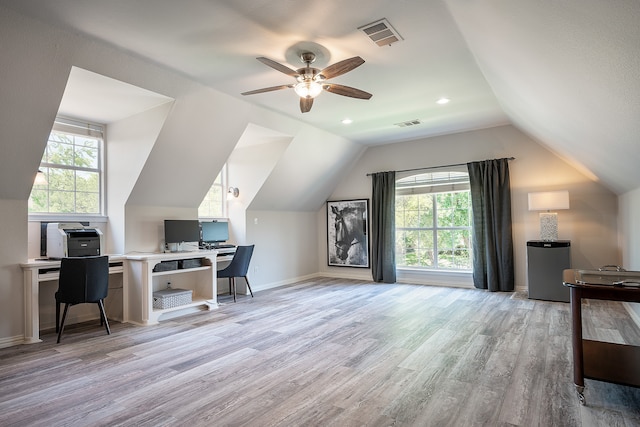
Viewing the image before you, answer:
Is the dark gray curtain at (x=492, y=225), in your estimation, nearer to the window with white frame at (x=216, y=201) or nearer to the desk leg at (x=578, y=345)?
the desk leg at (x=578, y=345)

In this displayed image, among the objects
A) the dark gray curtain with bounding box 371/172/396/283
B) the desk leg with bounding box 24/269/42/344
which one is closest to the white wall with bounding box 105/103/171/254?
the desk leg with bounding box 24/269/42/344

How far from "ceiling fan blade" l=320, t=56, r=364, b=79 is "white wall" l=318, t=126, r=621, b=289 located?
411 cm

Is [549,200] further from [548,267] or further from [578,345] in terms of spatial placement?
[578,345]

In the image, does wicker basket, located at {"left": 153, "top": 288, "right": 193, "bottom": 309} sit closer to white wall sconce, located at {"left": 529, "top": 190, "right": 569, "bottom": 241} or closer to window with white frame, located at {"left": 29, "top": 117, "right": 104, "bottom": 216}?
window with white frame, located at {"left": 29, "top": 117, "right": 104, "bottom": 216}

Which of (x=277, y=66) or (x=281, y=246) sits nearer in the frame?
(x=277, y=66)

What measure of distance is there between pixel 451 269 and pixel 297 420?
202 inches

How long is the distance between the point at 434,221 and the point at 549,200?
201cm

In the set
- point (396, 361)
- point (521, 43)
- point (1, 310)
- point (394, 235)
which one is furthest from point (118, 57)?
point (394, 235)

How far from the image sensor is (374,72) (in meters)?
3.77

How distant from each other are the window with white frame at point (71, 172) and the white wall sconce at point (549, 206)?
243 inches

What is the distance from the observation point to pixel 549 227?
212 inches

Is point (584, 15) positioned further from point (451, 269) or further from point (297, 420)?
point (451, 269)

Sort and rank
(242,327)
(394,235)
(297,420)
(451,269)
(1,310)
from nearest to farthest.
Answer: (297,420), (1,310), (242,327), (451,269), (394,235)

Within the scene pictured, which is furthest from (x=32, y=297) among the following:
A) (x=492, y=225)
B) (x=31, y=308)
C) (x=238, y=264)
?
(x=492, y=225)
